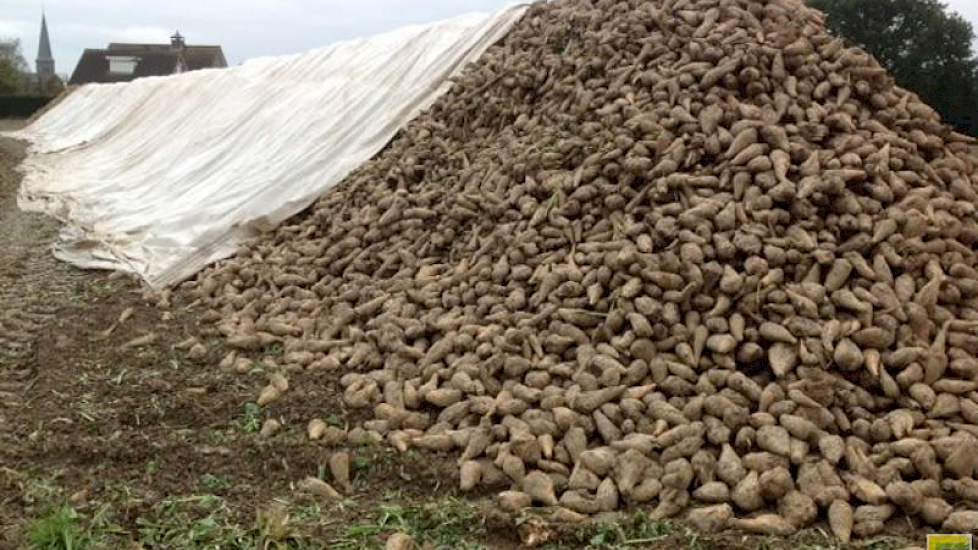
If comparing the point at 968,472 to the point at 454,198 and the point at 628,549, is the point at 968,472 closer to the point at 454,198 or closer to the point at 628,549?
the point at 628,549

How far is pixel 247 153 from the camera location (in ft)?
23.2

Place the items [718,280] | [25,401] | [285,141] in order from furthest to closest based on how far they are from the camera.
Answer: [285,141] → [25,401] → [718,280]

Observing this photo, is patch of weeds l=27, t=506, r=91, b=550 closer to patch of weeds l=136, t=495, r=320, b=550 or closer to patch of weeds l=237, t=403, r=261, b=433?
patch of weeds l=136, t=495, r=320, b=550

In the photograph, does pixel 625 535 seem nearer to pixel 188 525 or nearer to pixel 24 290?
pixel 188 525

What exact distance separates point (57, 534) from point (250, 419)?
3.04 feet

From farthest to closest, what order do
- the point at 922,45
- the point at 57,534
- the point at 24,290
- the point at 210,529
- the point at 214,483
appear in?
the point at 922,45, the point at 24,290, the point at 214,483, the point at 210,529, the point at 57,534

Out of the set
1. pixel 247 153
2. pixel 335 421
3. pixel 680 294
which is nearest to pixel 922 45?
pixel 247 153

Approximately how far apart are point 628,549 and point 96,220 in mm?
5557

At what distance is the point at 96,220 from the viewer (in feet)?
22.1

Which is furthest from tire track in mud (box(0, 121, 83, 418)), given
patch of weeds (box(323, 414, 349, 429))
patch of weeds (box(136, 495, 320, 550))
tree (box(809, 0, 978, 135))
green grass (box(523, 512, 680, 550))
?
tree (box(809, 0, 978, 135))

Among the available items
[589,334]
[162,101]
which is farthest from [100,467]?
[162,101]

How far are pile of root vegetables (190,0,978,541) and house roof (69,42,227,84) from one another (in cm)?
2931

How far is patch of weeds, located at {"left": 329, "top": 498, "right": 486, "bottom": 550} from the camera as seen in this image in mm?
2486

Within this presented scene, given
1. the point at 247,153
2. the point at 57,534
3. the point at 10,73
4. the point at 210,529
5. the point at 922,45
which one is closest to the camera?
the point at 57,534
